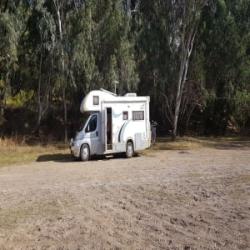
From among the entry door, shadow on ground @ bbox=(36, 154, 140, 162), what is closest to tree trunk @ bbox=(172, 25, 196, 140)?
shadow on ground @ bbox=(36, 154, 140, 162)

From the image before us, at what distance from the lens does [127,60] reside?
102 ft

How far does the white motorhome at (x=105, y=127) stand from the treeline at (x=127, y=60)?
6565mm

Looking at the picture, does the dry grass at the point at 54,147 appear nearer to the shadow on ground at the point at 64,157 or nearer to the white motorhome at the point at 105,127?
the shadow on ground at the point at 64,157

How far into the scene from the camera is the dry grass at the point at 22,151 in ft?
78.0

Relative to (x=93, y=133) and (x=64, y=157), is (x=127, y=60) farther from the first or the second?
(x=93, y=133)

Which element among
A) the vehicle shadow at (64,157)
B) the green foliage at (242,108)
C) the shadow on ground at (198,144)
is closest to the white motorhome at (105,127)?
the vehicle shadow at (64,157)

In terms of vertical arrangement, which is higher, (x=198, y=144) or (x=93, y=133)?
(x=93, y=133)

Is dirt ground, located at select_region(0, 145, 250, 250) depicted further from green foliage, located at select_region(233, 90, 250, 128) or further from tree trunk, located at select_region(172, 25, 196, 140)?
green foliage, located at select_region(233, 90, 250, 128)

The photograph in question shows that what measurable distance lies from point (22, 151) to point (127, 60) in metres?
8.24

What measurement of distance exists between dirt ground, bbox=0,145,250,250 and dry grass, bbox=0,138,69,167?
3.14 m

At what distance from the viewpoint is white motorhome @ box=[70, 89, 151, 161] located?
23.3 meters

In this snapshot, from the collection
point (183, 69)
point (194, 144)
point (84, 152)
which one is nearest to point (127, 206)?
point (84, 152)

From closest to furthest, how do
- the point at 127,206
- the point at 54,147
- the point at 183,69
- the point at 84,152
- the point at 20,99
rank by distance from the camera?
the point at 127,206 < the point at 84,152 < the point at 54,147 < the point at 183,69 < the point at 20,99

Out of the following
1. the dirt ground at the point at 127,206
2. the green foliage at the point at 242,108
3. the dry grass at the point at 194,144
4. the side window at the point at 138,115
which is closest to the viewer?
Result: the dirt ground at the point at 127,206
